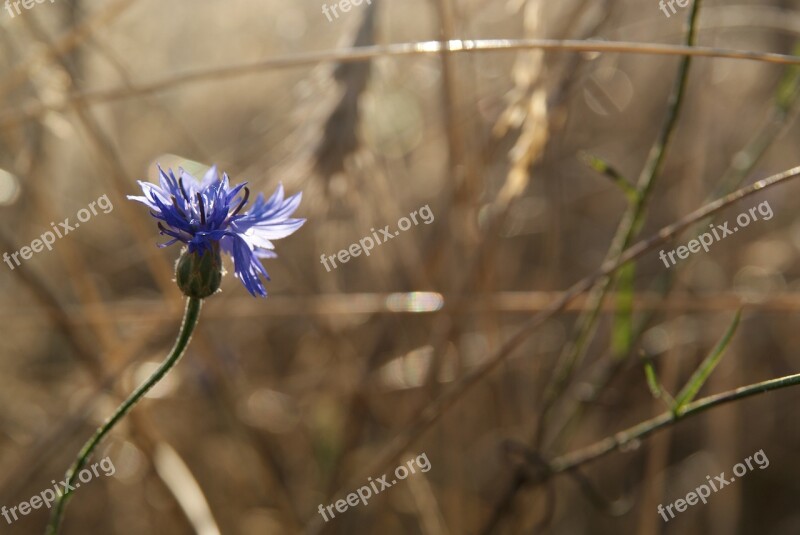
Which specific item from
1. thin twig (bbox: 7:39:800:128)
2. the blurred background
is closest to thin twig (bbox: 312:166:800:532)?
the blurred background

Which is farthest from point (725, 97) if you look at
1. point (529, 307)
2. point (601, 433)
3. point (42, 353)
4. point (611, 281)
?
point (42, 353)

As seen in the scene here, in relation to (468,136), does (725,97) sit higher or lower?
higher

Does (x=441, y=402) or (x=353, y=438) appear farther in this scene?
(x=353, y=438)

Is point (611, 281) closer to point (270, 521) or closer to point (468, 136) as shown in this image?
point (468, 136)

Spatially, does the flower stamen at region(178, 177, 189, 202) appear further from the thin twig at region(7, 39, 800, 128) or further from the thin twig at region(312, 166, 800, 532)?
the thin twig at region(312, 166, 800, 532)

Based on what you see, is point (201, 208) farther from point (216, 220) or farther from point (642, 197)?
point (642, 197)

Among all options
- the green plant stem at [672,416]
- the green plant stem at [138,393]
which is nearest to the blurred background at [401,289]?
the green plant stem at [672,416]

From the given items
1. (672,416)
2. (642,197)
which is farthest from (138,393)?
(642,197)
